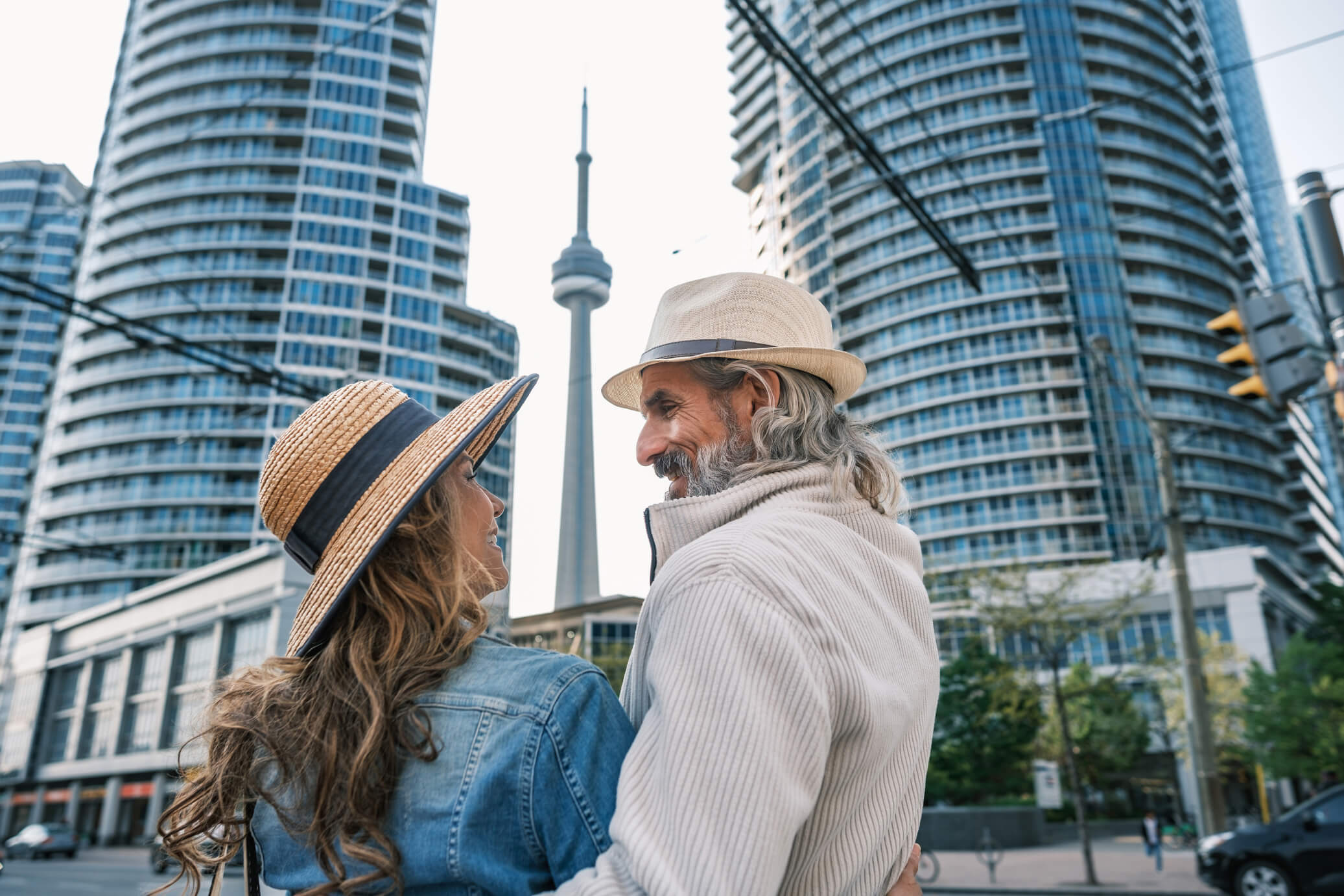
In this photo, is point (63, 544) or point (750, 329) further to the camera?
point (63, 544)

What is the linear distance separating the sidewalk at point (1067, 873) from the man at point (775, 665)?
1598 cm

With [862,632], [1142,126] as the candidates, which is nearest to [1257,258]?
[1142,126]

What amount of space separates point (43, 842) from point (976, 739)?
3423 cm

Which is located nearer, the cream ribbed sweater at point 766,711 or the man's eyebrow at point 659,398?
the cream ribbed sweater at point 766,711

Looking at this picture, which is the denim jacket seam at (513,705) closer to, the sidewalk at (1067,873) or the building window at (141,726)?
the sidewalk at (1067,873)

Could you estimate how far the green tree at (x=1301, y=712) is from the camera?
29.8 meters

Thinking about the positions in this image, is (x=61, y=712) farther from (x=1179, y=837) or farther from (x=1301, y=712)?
(x=1301, y=712)

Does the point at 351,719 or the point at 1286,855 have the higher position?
the point at 351,719

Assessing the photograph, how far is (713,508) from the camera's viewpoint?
59.6 inches

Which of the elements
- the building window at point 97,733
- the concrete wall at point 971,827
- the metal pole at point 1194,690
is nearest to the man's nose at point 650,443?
the metal pole at point 1194,690

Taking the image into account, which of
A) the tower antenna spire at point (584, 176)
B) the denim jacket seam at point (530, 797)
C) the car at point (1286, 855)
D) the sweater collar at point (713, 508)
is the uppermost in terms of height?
the tower antenna spire at point (584, 176)

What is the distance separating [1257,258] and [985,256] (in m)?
32.6

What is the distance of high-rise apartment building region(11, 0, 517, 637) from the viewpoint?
6644cm

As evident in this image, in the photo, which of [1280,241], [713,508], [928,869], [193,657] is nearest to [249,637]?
[193,657]
